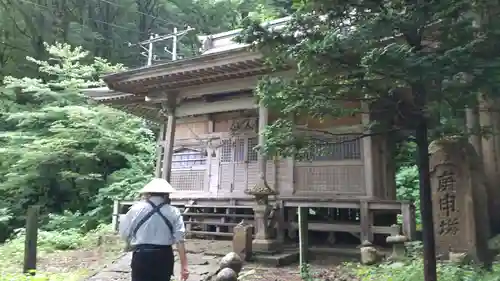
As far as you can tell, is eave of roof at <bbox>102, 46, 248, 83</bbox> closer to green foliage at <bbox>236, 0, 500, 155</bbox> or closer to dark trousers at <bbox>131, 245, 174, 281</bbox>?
green foliage at <bbox>236, 0, 500, 155</bbox>

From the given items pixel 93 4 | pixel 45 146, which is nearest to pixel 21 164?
pixel 45 146

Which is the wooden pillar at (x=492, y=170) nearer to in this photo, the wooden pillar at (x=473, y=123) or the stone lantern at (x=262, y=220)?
the wooden pillar at (x=473, y=123)

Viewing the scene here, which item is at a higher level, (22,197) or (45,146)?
(45,146)

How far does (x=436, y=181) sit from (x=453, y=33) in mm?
3269

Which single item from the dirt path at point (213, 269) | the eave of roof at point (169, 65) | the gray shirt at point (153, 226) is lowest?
the dirt path at point (213, 269)

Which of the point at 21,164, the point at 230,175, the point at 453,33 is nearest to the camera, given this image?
the point at 453,33

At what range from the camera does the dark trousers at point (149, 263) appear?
4.45m

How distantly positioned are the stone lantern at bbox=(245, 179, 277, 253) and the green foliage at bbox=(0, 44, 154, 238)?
24.8ft

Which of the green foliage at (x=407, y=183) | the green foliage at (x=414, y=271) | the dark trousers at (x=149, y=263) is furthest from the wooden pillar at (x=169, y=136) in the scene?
the green foliage at (x=407, y=183)

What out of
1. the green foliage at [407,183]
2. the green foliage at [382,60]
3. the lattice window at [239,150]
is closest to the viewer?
the green foliage at [382,60]

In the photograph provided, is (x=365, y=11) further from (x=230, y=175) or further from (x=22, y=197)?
(x=22, y=197)

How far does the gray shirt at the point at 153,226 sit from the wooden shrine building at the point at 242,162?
371 cm

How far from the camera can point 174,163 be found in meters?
13.9

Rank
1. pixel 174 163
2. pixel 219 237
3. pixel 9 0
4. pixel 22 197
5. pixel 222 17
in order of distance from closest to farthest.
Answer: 1. pixel 219 237
2. pixel 174 163
3. pixel 22 197
4. pixel 9 0
5. pixel 222 17
